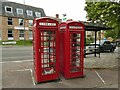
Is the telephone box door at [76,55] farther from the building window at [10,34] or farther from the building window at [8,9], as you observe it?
the building window at [8,9]

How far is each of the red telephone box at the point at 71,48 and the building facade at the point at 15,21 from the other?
2692 cm

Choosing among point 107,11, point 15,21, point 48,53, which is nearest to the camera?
point 48,53

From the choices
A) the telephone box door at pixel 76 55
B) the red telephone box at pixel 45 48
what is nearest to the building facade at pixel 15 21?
the telephone box door at pixel 76 55

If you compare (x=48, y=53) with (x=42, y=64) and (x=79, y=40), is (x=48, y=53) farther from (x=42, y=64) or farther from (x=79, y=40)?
(x=79, y=40)

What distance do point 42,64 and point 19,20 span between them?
96.8 ft

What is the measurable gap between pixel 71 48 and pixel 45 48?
3.75ft

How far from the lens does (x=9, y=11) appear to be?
110 feet

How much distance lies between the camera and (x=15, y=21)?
3369cm

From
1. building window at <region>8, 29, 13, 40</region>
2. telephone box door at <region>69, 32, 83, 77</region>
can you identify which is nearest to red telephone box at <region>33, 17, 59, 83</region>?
telephone box door at <region>69, 32, 83, 77</region>

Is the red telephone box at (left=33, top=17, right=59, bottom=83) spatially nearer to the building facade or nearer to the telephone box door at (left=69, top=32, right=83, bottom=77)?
the telephone box door at (left=69, top=32, right=83, bottom=77)

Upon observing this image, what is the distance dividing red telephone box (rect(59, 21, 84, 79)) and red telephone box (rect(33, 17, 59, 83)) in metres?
0.50

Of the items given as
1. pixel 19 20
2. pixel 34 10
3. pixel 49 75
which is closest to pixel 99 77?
pixel 49 75

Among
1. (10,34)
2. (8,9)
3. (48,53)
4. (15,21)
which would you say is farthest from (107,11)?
(8,9)

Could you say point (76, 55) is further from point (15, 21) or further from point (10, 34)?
point (15, 21)
